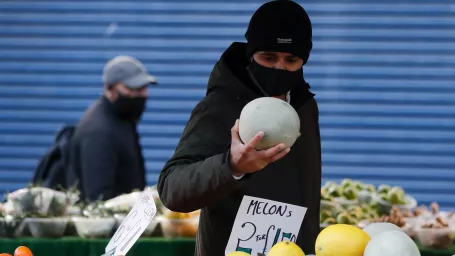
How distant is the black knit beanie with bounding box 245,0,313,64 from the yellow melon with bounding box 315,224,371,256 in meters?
0.72

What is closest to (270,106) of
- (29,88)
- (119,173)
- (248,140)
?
(248,140)

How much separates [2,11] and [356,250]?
6.41m

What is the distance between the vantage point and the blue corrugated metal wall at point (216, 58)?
777 cm

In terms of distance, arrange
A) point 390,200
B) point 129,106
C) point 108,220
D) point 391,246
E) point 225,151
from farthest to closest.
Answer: point 129,106, point 390,200, point 108,220, point 225,151, point 391,246

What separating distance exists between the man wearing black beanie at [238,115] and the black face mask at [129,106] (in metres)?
3.08

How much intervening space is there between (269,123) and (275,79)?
1.82ft

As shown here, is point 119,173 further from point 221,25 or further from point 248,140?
point 248,140

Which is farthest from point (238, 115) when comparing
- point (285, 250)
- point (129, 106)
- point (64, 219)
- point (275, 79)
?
point (129, 106)

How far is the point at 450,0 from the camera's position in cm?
773

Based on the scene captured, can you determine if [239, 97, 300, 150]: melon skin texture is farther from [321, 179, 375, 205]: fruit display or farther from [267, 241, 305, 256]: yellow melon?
[321, 179, 375, 205]: fruit display

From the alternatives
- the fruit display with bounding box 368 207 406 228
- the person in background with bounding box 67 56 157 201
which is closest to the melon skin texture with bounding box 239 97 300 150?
the fruit display with bounding box 368 207 406 228

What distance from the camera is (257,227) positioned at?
293 cm

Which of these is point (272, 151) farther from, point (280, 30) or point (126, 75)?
point (126, 75)

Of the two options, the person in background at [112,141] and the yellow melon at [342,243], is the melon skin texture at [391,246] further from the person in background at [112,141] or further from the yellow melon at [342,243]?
the person in background at [112,141]
